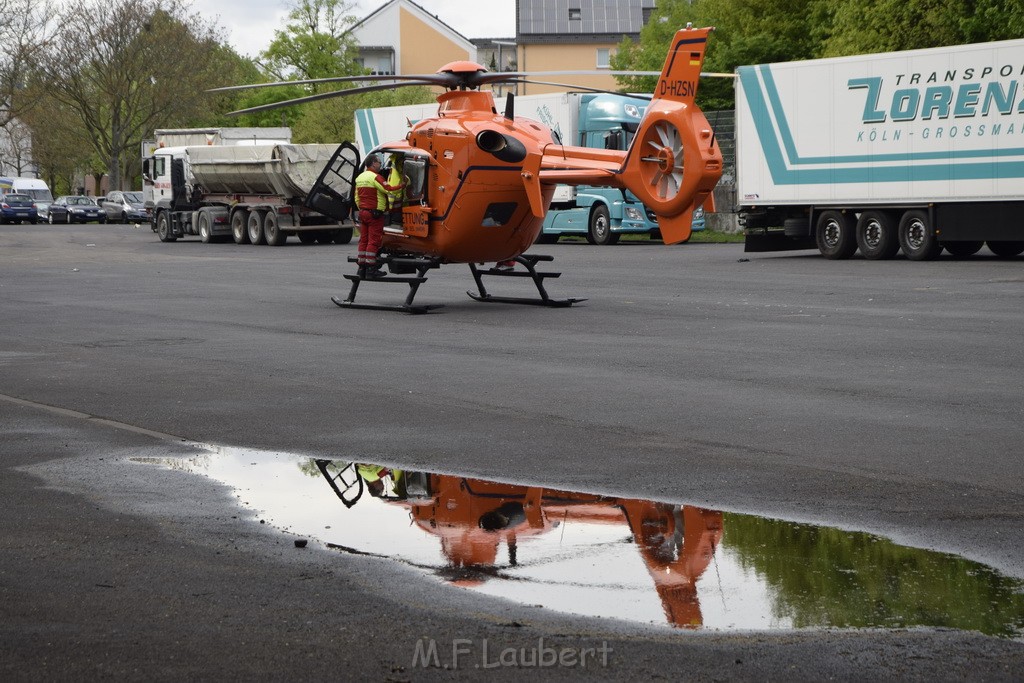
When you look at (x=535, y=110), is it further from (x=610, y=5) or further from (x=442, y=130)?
(x=610, y=5)

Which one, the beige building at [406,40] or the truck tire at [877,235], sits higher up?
the beige building at [406,40]

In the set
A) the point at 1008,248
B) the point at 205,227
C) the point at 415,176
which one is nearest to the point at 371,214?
the point at 415,176

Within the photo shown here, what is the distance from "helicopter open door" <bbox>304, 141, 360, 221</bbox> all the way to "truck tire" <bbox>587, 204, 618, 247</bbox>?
53.8 feet

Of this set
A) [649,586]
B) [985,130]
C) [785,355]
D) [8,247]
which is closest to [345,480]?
[649,586]

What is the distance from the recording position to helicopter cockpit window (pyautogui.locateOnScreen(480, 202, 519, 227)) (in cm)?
1872

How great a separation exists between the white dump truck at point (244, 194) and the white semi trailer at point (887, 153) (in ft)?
42.2

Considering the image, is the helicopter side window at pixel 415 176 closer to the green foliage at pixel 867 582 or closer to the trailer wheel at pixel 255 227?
the green foliage at pixel 867 582

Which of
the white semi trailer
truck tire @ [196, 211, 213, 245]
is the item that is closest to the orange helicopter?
the white semi trailer

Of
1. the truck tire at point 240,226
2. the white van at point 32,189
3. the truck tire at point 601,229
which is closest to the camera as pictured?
the truck tire at point 601,229

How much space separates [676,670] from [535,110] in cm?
3464

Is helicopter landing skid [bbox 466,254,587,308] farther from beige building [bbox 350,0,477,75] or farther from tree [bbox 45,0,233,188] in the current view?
beige building [bbox 350,0,477,75]

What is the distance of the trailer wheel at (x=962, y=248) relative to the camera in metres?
28.2

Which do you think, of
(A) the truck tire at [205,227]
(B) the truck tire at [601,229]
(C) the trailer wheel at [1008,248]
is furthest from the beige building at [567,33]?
(C) the trailer wheel at [1008,248]

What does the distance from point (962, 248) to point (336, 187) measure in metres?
13.6
